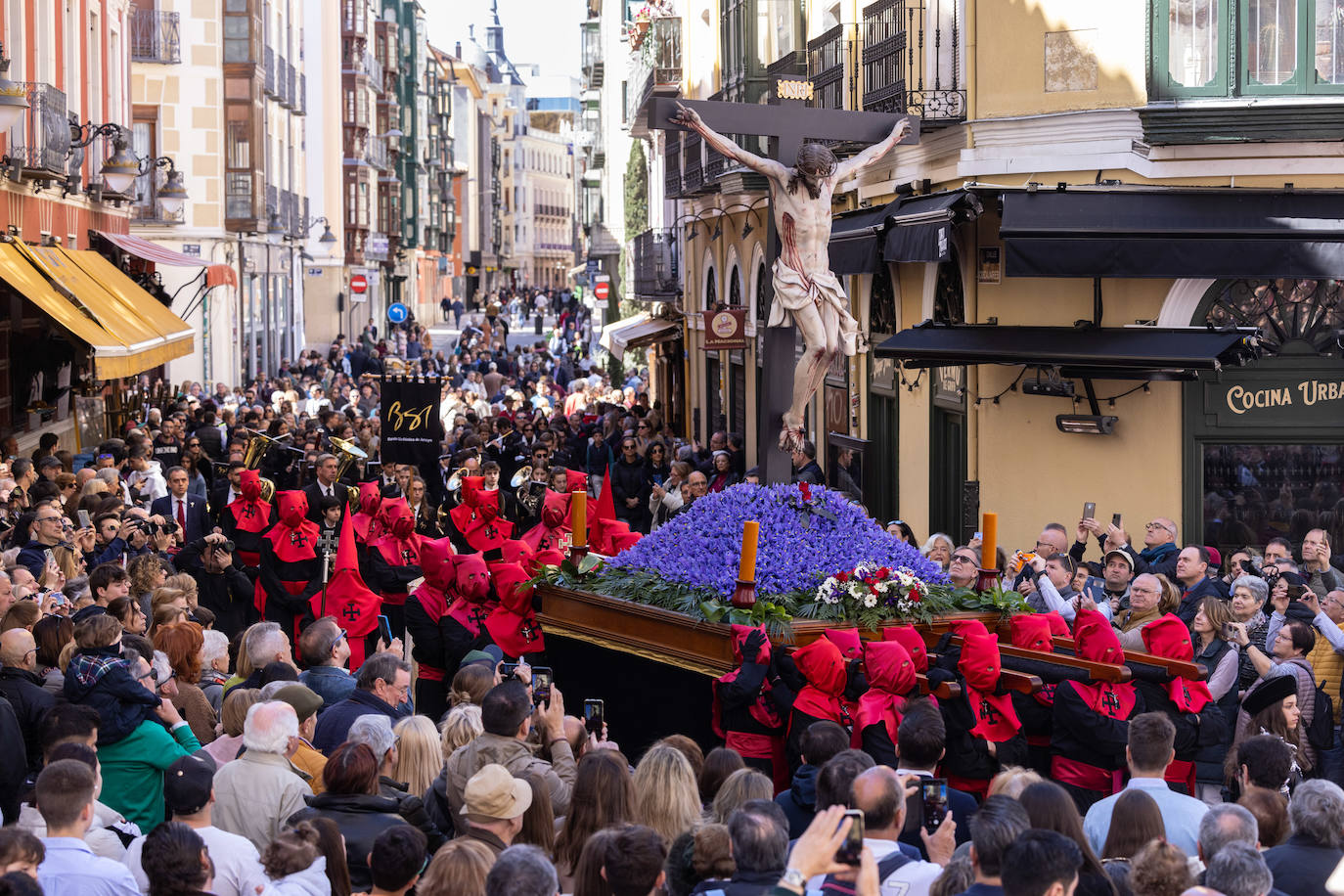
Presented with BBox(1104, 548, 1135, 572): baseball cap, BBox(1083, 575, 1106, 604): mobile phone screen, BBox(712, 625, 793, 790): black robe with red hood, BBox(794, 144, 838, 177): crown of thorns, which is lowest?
BBox(712, 625, 793, 790): black robe with red hood

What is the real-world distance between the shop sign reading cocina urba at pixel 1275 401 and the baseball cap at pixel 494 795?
885cm

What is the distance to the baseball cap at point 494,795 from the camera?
19.4ft

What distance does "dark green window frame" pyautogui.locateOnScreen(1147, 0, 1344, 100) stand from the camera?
13305 millimetres

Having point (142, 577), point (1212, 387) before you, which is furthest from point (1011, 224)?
point (142, 577)

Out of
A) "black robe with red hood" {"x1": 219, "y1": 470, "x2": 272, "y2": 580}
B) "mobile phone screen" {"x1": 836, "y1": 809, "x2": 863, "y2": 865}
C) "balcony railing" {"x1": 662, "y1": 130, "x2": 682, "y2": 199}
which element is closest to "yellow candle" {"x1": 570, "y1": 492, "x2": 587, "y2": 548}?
"black robe with red hood" {"x1": 219, "y1": 470, "x2": 272, "y2": 580}

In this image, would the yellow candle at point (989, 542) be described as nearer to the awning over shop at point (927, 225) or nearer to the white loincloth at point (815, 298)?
the white loincloth at point (815, 298)

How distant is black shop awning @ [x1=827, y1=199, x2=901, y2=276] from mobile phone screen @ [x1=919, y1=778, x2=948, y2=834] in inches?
384

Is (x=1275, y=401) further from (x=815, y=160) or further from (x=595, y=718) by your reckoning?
(x=595, y=718)

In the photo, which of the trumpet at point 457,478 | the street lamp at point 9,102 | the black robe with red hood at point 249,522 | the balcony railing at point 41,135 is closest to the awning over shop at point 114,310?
the balcony railing at point 41,135

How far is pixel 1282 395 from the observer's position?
43.8ft

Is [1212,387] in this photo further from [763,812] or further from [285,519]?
[763,812]

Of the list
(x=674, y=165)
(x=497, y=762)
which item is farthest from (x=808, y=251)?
(x=674, y=165)

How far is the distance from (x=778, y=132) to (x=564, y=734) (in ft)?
12.3

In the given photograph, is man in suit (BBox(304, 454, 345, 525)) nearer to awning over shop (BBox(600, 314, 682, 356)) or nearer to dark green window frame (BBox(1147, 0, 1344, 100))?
dark green window frame (BBox(1147, 0, 1344, 100))
